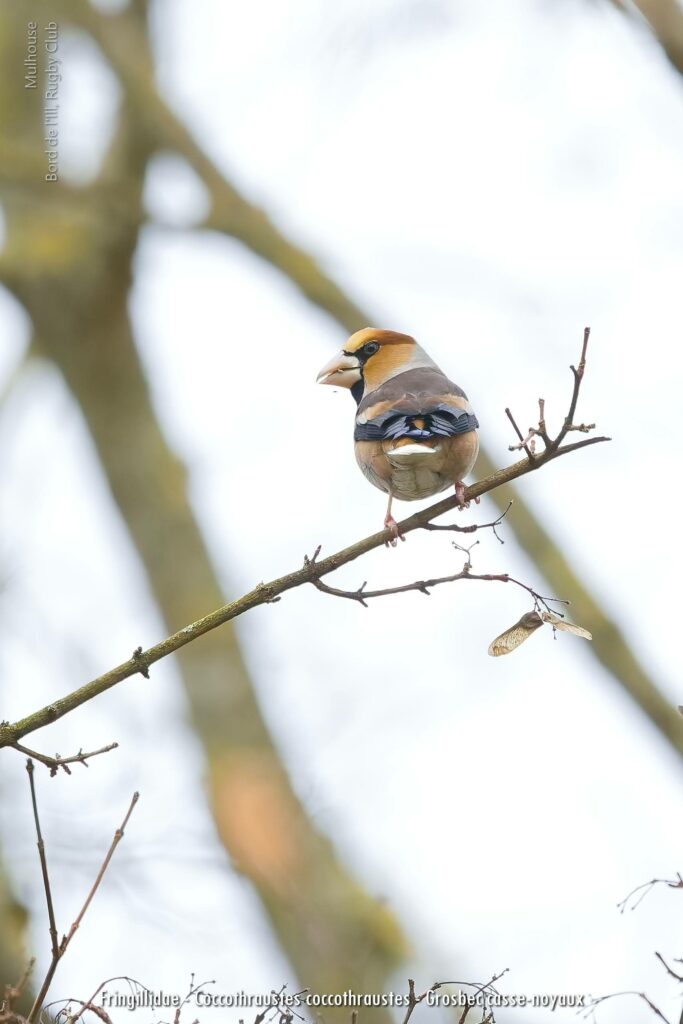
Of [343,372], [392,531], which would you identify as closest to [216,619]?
[392,531]

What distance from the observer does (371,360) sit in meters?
4.76

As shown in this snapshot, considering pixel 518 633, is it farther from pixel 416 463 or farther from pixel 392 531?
pixel 416 463

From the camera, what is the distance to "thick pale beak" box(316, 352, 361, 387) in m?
4.76

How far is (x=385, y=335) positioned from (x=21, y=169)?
4697 mm

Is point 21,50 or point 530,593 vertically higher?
point 21,50

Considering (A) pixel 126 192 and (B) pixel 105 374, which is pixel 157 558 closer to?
(B) pixel 105 374

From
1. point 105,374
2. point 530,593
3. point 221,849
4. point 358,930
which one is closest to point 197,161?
point 105,374

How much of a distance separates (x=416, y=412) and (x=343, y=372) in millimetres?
1050

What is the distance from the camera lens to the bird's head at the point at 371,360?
4.70 m

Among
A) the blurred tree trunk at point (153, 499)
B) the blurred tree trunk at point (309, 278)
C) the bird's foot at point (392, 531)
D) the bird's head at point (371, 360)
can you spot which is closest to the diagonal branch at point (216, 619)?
the bird's foot at point (392, 531)

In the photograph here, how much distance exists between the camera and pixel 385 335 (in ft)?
15.8

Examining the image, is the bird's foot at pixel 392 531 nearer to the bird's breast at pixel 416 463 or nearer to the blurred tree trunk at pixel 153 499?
the bird's breast at pixel 416 463


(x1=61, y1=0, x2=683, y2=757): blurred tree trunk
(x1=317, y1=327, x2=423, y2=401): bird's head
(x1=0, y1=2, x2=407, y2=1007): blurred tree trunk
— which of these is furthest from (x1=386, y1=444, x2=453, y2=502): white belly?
(x1=0, y1=2, x2=407, y2=1007): blurred tree trunk

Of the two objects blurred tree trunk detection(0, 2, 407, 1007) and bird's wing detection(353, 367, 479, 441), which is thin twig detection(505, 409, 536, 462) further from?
blurred tree trunk detection(0, 2, 407, 1007)
